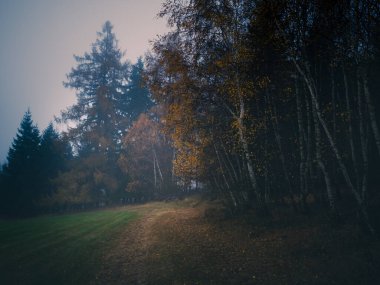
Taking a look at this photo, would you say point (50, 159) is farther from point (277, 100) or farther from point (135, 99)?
point (277, 100)

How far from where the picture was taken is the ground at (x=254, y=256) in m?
7.46

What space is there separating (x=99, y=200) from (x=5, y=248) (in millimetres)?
26075

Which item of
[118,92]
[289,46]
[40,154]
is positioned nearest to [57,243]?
[289,46]

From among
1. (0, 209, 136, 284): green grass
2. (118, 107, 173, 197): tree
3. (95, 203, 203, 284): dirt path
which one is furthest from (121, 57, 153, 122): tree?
(95, 203, 203, 284): dirt path

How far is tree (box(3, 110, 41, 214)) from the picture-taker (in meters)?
33.4

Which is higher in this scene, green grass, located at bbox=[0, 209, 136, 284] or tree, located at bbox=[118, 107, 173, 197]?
tree, located at bbox=[118, 107, 173, 197]

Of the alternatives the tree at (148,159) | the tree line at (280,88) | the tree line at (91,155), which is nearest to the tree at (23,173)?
the tree line at (91,155)

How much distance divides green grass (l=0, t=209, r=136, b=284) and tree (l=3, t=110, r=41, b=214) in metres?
19.5

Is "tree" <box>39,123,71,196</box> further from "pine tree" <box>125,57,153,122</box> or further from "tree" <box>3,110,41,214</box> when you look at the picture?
"pine tree" <box>125,57,153,122</box>

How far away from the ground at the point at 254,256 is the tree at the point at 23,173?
27397 millimetres

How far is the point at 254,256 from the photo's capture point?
9.24 meters

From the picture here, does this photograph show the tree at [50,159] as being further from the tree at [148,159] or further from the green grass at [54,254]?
the green grass at [54,254]

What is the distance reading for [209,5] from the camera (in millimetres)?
13250

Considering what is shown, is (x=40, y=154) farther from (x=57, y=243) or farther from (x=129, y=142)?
(x=57, y=243)
